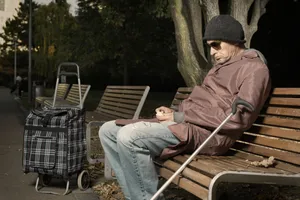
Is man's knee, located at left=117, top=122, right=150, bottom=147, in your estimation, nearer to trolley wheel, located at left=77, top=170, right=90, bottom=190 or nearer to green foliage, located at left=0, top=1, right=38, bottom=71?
trolley wheel, located at left=77, top=170, right=90, bottom=190

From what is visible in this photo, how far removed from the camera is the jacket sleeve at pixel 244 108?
3.47 m

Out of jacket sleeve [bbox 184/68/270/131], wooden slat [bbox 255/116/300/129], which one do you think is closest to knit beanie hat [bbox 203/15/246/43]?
jacket sleeve [bbox 184/68/270/131]

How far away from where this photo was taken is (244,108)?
353 centimetres

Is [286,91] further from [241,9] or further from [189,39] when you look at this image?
[189,39]

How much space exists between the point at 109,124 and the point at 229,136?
1077mm

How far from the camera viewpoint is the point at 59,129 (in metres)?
5.10

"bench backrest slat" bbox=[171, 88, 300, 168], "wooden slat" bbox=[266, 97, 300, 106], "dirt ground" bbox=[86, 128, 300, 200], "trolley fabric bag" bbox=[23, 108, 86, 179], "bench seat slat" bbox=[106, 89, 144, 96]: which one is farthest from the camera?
"bench seat slat" bbox=[106, 89, 144, 96]

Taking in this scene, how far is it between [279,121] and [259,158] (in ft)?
1.04

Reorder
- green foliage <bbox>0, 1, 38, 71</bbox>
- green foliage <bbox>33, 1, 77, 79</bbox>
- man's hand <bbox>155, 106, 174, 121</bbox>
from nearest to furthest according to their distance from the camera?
1. man's hand <bbox>155, 106, 174, 121</bbox>
2. green foliage <bbox>33, 1, 77, 79</bbox>
3. green foliage <bbox>0, 1, 38, 71</bbox>

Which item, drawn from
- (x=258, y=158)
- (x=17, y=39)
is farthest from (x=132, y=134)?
(x=17, y=39)

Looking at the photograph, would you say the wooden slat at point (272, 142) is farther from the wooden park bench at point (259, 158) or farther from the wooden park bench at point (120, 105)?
the wooden park bench at point (120, 105)

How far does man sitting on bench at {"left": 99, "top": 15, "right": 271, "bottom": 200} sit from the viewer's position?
356 cm

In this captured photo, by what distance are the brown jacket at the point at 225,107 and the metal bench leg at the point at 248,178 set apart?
0.56m

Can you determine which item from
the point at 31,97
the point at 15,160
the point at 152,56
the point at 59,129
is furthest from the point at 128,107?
the point at 152,56
